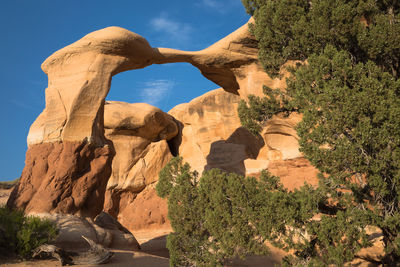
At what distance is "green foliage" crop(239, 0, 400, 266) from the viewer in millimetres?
6652

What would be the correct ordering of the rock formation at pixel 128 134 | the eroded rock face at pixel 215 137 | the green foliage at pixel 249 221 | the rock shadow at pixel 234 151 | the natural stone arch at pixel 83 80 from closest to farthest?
the green foliage at pixel 249 221
the rock formation at pixel 128 134
the natural stone arch at pixel 83 80
the rock shadow at pixel 234 151
the eroded rock face at pixel 215 137

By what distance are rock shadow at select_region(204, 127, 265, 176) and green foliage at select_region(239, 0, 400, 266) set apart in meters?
12.7

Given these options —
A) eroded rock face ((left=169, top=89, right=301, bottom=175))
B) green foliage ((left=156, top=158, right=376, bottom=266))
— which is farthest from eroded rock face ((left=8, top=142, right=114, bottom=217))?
eroded rock face ((left=169, top=89, right=301, bottom=175))

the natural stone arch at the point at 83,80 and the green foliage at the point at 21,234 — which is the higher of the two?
the natural stone arch at the point at 83,80

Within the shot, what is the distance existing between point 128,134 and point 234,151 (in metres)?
6.72

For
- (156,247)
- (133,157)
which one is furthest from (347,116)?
(133,157)

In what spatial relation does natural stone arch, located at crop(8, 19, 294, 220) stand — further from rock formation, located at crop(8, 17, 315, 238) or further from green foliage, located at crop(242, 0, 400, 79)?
green foliage, located at crop(242, 0, 400, 79)

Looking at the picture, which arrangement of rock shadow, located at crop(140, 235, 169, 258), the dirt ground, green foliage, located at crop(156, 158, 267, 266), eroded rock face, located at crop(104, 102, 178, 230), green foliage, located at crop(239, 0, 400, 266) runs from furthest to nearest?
eroded rock face, located at crop(104, 102, 178, 230), rock shadow, located at crop(140, 235, 169, 258), the dirt ground, green foliage, located at crop(156, 158, 267, 266), green foliage, located at crop(239, 0, 400, 266)

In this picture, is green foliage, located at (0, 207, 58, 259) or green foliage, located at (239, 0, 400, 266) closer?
green foliage, located at (239, 0, 400, 266)

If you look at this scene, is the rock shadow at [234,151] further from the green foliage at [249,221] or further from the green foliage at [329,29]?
the green foliage at [249,221]

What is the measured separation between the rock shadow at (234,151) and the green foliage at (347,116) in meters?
12.7

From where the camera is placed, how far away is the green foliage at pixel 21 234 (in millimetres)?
7789

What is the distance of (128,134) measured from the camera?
22000mm

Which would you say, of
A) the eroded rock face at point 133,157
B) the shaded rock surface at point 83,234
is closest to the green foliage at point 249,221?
the shaded rock surface at point 83,234
